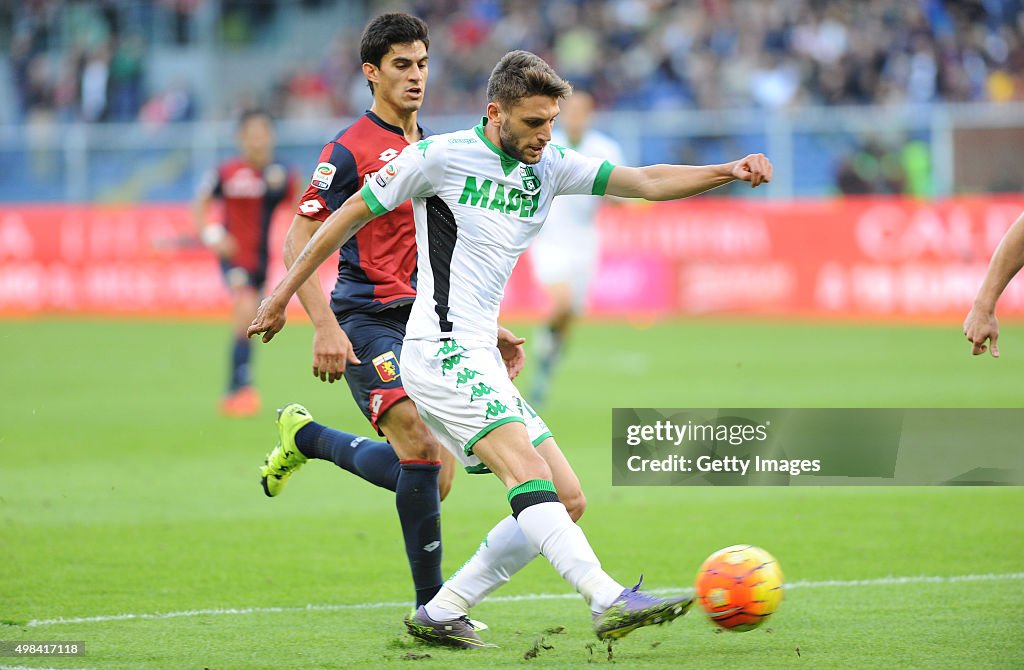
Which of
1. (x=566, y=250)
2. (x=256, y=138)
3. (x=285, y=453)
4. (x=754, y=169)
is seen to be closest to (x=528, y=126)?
(x=754, y=169)

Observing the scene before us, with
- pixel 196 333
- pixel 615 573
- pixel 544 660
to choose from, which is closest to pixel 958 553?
pixel 615 573

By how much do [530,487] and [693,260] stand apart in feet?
52.4

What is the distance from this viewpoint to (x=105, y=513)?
875 cm

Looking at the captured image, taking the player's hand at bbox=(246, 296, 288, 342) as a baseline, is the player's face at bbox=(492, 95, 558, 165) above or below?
above

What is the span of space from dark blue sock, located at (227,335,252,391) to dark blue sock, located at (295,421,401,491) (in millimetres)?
6220

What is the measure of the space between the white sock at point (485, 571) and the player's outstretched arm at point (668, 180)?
1.31 meters

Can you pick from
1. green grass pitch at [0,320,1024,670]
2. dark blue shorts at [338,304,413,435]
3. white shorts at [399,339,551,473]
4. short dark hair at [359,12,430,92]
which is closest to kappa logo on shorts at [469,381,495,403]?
white shorts at [399,339,551,473]

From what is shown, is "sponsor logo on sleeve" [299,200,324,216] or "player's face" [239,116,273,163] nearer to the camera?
"sponsor logo on sleeve" [299,200,324,216]

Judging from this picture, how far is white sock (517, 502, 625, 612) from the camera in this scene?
496 centimetres

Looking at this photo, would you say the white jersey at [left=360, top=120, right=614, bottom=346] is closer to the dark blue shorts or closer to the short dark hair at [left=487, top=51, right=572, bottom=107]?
the short dark hair at [left=487, top=51, right=572, bottom=107]

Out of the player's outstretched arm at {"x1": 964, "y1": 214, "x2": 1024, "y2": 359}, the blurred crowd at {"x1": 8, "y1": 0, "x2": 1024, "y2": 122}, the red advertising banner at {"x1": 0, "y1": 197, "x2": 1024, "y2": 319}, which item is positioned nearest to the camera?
the player's outstretched arm at {"x1": 964, "y1": 214, "x2": 1024, "y2": 359}

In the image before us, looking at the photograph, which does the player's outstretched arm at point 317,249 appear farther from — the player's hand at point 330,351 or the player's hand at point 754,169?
the player's hand at point 754,169

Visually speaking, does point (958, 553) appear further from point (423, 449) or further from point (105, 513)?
point (105, 513)

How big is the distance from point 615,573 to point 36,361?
12.3 metres
